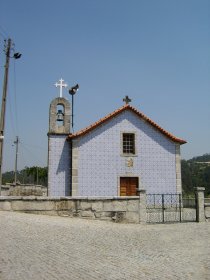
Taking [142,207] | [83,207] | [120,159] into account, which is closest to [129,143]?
[120,159]

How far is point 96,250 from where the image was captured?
7.96 m

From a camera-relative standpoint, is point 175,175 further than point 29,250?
Yes

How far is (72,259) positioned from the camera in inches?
276

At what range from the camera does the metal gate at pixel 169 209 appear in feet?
46.7

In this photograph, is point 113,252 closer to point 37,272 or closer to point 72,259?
point 72,259

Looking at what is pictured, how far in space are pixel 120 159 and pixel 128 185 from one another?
1504 millimetres

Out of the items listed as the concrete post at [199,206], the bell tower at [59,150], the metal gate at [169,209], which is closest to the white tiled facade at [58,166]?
the bell tower at [59,150]

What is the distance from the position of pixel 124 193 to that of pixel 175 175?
314cm

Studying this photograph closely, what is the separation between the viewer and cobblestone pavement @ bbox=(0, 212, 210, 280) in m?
6.15

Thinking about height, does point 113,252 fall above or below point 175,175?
below

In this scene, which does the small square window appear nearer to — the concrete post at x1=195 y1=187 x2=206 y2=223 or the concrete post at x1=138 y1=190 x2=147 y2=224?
the concrete post at x1=195 y1=187 x2=206 y2=223

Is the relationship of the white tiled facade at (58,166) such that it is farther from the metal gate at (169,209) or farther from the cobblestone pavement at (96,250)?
the cobblestone pavement at (96,250)

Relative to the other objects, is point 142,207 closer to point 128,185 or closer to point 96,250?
point 96,250

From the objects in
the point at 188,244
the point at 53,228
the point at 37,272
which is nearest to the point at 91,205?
the point at 53,228
